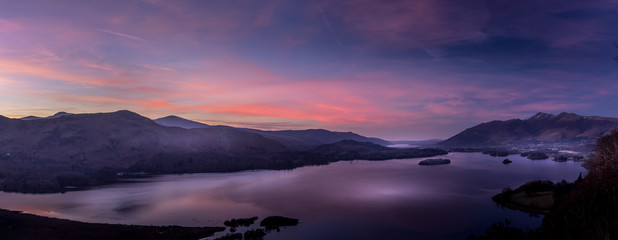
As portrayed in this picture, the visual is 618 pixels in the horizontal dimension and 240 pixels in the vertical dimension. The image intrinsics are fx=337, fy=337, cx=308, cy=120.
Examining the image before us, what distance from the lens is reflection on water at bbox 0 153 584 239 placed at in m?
55.2

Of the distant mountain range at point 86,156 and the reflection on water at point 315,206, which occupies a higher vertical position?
the distant mountain range at point 86,156

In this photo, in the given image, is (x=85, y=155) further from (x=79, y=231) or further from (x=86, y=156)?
(x=79, y=231)

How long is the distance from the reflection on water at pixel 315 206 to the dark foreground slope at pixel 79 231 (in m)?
8.17

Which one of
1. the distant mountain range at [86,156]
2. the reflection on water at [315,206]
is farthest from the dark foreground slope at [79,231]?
the distant mountain range at [86,156]

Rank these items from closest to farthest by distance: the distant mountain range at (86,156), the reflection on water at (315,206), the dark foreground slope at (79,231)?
the dark foreground slope at (79,231) < the reflection on water at (315,206) < the distant mountain range at (86,156)

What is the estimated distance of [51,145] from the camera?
15875 cm

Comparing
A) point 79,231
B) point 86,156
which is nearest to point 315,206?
point 79,231

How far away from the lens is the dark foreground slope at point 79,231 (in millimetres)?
46188

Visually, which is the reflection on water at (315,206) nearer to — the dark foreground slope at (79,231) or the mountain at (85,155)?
the dark foreground slope at (79,231)

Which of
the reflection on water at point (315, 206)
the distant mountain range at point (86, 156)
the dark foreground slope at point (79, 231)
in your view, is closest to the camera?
the dark foreground slope at point (79, 231)

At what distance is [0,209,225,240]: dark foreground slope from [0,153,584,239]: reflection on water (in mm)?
8175

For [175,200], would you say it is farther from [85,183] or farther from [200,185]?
[85,183]

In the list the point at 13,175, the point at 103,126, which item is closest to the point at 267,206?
the point at 13,175

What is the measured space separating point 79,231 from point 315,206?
43.9 m
